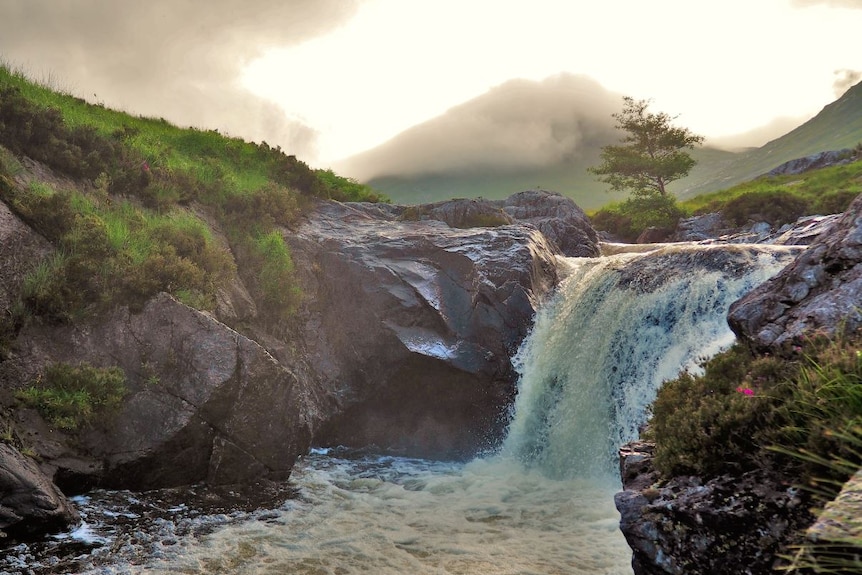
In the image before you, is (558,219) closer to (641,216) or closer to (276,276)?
(641,216)

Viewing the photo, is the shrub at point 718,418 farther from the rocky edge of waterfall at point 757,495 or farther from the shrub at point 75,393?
the shrub at point 75,393

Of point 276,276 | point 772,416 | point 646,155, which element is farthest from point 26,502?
point 646,155

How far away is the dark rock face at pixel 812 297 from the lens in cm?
754

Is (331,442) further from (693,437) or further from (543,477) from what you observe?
(693,437)

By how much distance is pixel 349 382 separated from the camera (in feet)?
60.4

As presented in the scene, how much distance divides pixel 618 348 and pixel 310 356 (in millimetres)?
10589

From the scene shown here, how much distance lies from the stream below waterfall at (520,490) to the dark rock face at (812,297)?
4929 millimetres

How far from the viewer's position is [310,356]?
59.8 ft

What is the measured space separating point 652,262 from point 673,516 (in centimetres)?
1458

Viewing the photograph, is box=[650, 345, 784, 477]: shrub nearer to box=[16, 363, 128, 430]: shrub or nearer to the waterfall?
the waterfall

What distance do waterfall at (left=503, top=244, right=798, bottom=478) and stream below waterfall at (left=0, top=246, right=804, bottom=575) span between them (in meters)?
0.05

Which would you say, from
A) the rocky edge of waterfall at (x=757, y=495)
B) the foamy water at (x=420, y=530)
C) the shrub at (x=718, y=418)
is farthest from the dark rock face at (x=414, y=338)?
the shrub at (x=718, y=418)

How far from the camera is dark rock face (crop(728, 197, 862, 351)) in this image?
7535 millimetres

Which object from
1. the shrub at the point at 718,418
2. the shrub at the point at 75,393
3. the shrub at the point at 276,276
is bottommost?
the shrub at the point at 718,418
